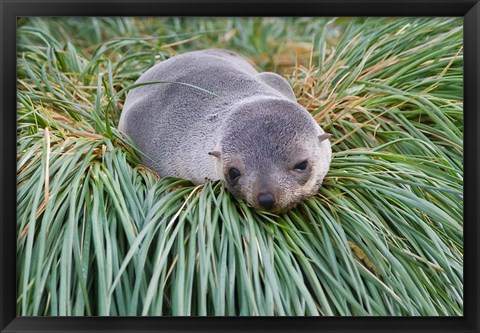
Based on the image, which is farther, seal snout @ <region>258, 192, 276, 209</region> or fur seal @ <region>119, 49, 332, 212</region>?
fur seal @ <region>119, 49, 332, 212</region>

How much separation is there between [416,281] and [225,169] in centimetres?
107

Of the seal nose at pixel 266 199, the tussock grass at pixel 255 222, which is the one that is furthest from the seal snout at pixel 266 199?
the tussock grass at pixel 255 222

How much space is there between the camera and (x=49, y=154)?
10.8 feet

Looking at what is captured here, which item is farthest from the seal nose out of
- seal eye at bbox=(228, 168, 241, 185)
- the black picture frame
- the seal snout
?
the black picture frame

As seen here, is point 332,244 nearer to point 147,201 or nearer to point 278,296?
point 278,296

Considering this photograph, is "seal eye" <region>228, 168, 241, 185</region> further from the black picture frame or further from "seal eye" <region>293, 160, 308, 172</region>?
the black picture frame

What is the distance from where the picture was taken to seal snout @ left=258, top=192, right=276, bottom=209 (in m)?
2.99
